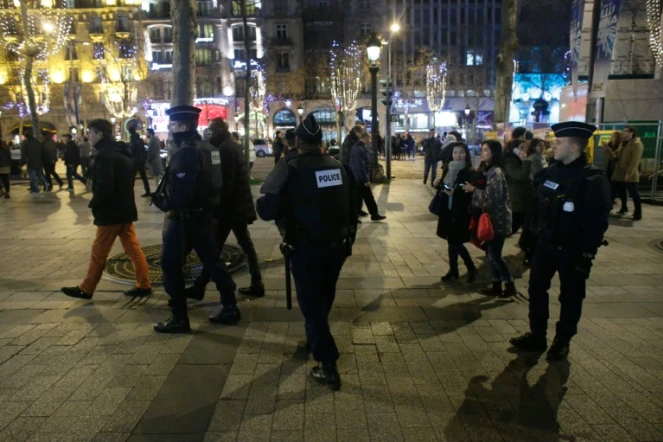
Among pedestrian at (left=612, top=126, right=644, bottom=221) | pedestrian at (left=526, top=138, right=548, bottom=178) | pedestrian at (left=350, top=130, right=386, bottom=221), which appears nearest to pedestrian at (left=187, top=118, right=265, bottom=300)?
pedestrian at (left=350, top=130, right=386, bottom=221)

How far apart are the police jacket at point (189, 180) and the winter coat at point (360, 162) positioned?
5.06 metres

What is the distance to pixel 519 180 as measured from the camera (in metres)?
7.22

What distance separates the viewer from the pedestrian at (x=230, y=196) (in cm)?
535

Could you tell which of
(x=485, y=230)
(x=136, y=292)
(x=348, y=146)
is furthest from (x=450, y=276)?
(x=348, y=146)

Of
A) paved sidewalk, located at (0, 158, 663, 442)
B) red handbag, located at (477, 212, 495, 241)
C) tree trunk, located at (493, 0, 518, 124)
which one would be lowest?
paved sidewalk, located at (0, 158, 663, 442)

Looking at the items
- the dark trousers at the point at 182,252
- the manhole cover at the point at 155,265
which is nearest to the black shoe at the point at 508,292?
the dark trousers at the point at 182,252

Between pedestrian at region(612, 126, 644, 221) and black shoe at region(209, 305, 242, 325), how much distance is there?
874 centimetres

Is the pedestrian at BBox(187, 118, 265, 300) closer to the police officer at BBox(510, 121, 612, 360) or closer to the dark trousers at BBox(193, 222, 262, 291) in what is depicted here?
the dark trousers at BBox(193, 222, 262, 291)

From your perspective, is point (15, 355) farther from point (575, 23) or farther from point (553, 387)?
point (575, 23)

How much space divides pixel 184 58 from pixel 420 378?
5043mm

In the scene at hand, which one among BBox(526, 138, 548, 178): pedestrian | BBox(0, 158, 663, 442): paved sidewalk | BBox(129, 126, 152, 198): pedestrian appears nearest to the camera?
BBox(0, 158, 663, 442): paved sidewalk

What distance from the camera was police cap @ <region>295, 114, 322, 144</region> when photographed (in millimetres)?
3574

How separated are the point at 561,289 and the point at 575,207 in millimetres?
704

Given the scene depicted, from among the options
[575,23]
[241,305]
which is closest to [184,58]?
[241,305]
